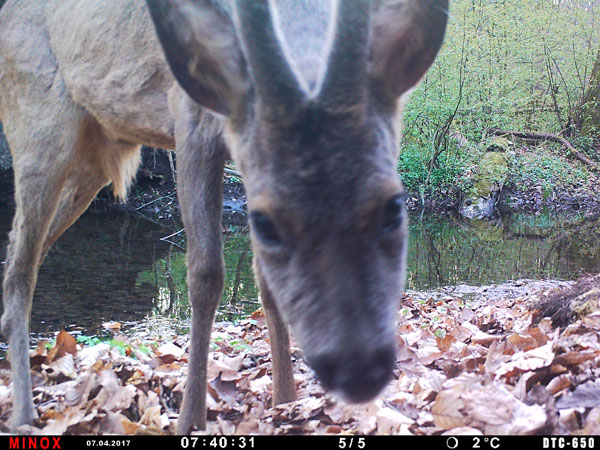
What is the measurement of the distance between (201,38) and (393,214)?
919 millimetres

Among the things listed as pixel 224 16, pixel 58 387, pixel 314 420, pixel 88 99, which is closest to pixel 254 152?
pixel 224 16

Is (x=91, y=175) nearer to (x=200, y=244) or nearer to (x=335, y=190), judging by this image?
(x=200, y=244)

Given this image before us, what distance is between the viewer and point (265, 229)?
6.77 ft

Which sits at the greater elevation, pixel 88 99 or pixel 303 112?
pixel 88 99

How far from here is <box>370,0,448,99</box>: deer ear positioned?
2.12 meters

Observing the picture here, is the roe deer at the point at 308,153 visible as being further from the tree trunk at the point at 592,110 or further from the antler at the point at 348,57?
the tree trunk at the point at 592,110

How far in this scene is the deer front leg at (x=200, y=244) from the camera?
2850 mm

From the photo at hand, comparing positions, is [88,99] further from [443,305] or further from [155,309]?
[443,305]

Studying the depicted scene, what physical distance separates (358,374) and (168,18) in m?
1.38

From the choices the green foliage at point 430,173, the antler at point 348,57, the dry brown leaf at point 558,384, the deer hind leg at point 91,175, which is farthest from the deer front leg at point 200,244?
the green foliage at point 430,173

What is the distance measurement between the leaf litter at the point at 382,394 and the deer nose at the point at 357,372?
348mm

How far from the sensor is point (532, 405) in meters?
2.54

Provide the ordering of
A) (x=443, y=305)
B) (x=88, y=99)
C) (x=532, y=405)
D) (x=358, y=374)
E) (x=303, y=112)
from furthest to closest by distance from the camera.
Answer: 1. (x=443, y=305)
2. (x=88, y=99)
3. (x=532, y=405)
4. (x=303, y=112)
5. (x=358, y=374)

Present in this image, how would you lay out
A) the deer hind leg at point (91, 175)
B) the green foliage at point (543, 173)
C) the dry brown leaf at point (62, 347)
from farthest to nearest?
1. the green foliage at point (543, 173)
2. the dry brown leaf at point (62, 347)
3. the deer hind leg at point (91, 175)
